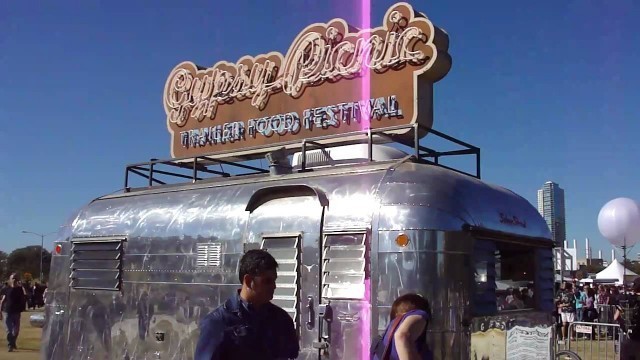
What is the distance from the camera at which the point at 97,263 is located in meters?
7.29

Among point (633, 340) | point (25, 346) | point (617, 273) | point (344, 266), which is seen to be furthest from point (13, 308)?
point (617, 273)

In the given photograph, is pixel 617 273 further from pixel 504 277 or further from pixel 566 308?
pixel 504 277

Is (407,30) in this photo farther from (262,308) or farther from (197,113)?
(262,308)

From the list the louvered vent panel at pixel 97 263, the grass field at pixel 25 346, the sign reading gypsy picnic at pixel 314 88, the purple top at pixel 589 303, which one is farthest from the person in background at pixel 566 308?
the louvered vent panel at pixel 97 263

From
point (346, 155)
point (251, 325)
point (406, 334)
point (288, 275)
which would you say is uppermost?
point (346, 155)

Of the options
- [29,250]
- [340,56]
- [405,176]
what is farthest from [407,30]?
[29,250]

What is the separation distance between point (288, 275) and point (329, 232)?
51cm

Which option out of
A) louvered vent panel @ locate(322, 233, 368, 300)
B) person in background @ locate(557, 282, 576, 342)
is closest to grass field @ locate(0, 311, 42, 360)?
louvered vent panel @ locate(322, 233, 368, 300)

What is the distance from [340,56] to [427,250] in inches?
145

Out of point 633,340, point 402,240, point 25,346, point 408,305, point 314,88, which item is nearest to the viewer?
point 408,305

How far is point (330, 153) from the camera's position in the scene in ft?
24.3

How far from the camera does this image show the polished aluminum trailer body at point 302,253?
5.00 m

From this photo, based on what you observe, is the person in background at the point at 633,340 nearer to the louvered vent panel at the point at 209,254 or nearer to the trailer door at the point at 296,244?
the trailer door at the point at 296,244

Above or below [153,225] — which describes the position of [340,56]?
above
